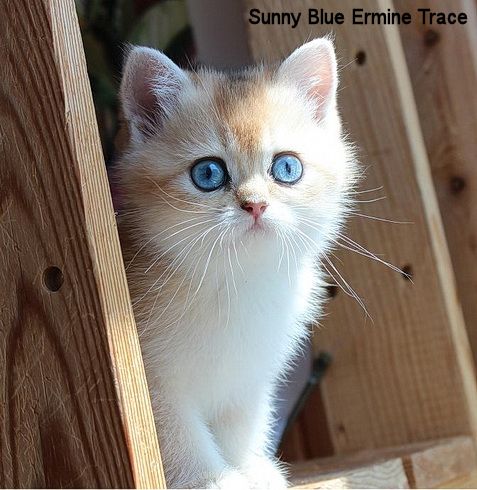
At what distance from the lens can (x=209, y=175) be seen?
1.11 meters

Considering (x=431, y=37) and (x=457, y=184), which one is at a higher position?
(x=431, y=37)

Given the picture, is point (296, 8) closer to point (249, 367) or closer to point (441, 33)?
point (441, 33)

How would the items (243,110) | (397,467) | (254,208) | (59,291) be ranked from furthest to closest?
(397,467)
(243,110)
(254,208)
(59,291)

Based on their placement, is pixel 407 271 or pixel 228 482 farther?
pixel 407 271

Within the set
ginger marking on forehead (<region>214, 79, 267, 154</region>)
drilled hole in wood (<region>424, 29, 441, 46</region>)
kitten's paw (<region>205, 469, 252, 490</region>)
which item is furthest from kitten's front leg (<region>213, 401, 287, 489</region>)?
drilled hole in wood (<region>424, 29, 441, 46</region>)

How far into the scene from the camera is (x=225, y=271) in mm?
1149

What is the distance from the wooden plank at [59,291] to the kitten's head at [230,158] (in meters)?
0.26

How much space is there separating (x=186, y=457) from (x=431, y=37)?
995mm

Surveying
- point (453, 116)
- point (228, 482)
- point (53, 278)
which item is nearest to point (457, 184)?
point (453, 116)

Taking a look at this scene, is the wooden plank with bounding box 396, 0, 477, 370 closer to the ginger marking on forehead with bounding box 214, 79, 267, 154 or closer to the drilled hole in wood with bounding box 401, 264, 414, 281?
the drilled hole in wood with bounding box 401, 264, 414, 281

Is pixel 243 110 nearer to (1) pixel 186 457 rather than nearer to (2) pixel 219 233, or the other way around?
(2) pixel 219 233

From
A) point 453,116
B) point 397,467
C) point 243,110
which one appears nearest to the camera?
point 243,110

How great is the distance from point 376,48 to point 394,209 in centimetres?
29

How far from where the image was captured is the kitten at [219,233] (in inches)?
43.4
